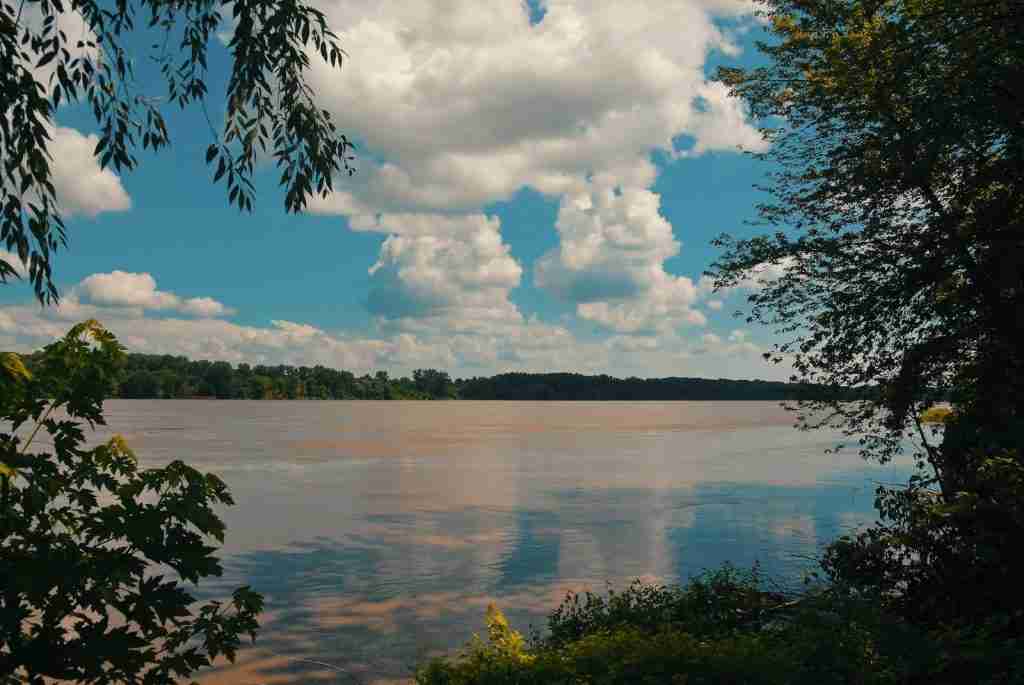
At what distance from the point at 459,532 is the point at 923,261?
12.4m

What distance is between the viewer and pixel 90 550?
14.1 feet

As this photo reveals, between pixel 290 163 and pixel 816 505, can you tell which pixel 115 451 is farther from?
pixel 816 505

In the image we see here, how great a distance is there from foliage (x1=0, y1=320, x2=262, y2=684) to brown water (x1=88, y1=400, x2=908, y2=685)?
5.84 metres

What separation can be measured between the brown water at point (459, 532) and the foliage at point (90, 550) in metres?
5.84

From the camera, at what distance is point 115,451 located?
496 cm

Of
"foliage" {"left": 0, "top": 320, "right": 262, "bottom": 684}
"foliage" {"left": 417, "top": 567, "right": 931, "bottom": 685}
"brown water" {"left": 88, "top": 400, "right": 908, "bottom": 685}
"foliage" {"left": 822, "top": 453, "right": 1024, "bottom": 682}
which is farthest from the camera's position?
"brown water" {"left": 88, "top": 400, "right": 908, "bottom": 685}

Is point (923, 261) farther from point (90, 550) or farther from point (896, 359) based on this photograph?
point (90, 550)

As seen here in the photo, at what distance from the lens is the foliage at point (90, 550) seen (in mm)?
4082

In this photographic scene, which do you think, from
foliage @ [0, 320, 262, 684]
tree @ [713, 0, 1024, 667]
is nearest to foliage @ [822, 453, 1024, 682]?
tree @ [713, 0, 1024, 667]

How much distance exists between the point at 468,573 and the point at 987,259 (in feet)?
35.1

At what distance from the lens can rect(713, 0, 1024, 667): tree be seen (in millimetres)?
10016

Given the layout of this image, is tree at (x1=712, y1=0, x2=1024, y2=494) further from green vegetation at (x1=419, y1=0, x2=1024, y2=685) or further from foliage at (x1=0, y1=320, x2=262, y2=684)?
foliage at (x1=0, y1=320, x2=262, y2=684)

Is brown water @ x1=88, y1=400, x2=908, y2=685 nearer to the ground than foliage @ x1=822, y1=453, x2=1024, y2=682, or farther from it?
nearer to the ground

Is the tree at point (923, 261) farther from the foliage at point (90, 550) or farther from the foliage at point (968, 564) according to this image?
the foliage at point (90, 550)
